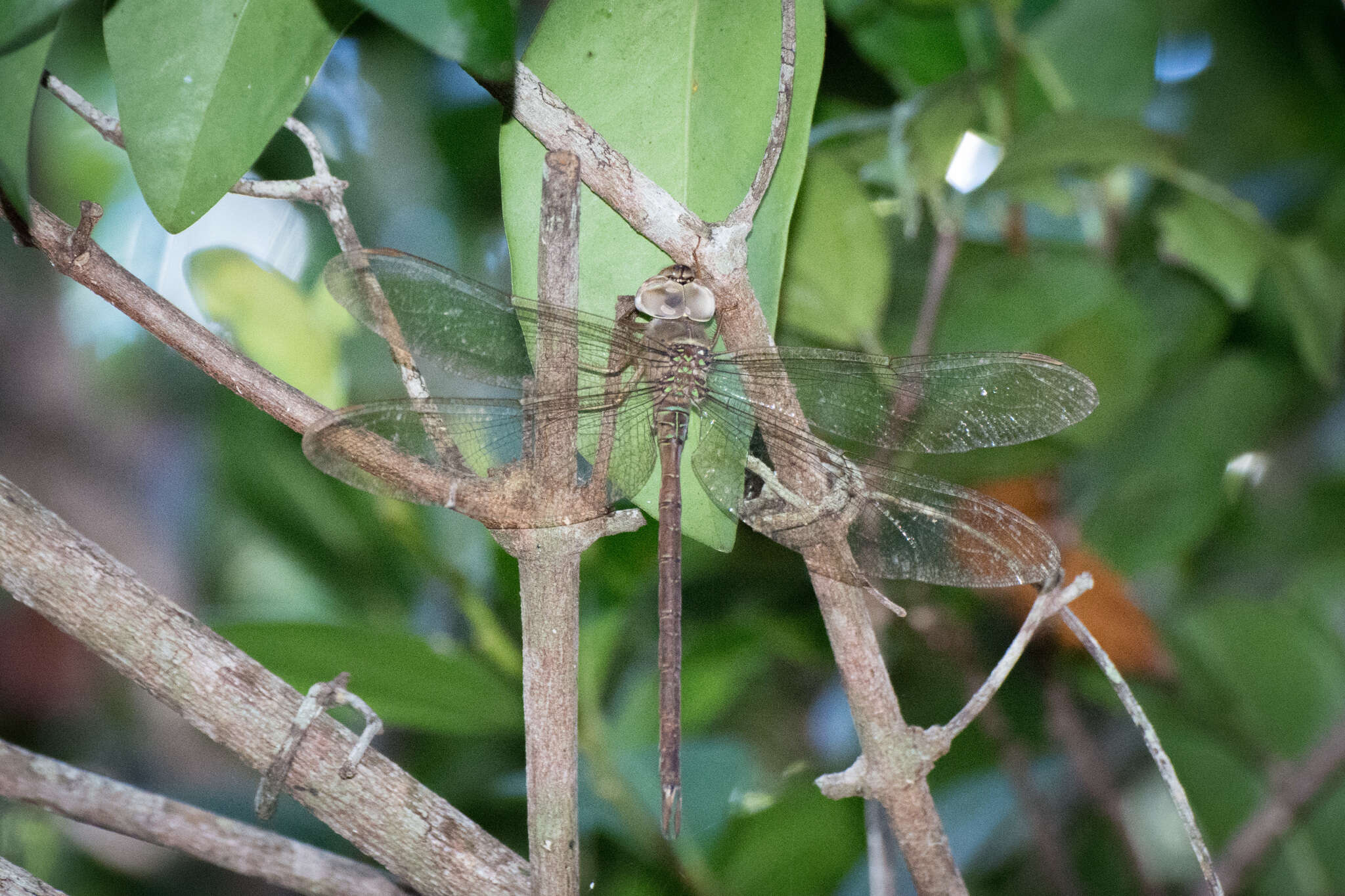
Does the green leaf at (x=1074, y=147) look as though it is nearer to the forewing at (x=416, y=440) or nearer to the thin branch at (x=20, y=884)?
the forewing at (x=416, y=440)

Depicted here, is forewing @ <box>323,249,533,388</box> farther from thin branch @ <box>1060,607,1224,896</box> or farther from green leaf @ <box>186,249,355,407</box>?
thin branch @ <box>1060,607,1224,896</box>

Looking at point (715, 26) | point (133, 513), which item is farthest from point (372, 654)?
point (133, 513)

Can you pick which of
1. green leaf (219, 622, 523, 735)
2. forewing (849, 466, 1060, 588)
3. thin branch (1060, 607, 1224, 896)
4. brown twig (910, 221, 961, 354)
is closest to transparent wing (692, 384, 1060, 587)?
forewing (849, 466, 1060, 588)

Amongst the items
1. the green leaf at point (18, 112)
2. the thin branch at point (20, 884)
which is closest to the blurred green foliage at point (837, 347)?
the green leaf at point (18, 112)

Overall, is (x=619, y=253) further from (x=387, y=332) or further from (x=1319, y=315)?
(x=1319, y=315)

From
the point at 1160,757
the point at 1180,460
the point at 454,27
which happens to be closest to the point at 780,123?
the point at 454,27
